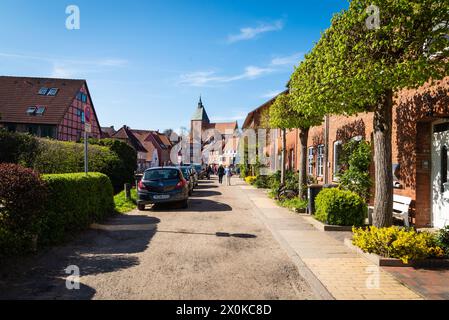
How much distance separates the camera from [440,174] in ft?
28.0

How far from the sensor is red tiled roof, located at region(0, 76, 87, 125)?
35.6 m

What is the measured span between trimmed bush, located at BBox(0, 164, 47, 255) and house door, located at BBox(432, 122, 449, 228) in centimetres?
848

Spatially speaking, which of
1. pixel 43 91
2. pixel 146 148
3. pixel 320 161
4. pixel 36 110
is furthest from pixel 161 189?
pixel 146 148

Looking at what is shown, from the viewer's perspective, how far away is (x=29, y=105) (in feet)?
121

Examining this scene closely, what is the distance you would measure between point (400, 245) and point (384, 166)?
1645 millimetres

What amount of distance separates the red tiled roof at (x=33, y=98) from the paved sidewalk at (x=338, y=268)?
32330mm

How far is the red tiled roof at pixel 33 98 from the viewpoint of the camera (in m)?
35.6

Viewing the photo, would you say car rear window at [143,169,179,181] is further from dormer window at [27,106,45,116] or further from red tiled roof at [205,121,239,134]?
red tiled roof at [205,121,239,134]

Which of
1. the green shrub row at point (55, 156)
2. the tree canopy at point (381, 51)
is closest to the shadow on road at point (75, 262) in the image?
the tree canopy at point (381, 51)

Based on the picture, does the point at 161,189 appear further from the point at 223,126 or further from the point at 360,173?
the point at 223,126

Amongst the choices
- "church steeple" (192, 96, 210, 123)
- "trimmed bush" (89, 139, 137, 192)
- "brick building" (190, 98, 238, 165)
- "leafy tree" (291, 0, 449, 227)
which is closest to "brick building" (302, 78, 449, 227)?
"leafy tree" (291, 0, 449, 227)
